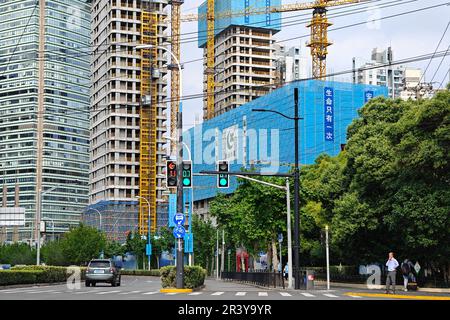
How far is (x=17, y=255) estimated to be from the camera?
118 m

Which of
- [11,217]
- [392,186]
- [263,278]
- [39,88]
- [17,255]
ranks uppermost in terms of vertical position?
[39,88]

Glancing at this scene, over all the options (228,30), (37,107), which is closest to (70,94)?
(37,107)

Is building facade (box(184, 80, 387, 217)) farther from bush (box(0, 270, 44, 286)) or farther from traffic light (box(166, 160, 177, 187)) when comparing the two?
traffic light (box(166, 160, 177, 187))

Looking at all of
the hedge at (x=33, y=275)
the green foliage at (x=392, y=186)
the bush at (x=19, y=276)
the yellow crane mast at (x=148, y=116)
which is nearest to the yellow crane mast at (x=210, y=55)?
the yellow crane mast at (x=148, y=116)

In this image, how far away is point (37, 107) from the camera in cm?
18775

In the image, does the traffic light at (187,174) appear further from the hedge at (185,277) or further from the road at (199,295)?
the road at (199,295)

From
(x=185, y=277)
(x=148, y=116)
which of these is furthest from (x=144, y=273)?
(x=185, y=277)

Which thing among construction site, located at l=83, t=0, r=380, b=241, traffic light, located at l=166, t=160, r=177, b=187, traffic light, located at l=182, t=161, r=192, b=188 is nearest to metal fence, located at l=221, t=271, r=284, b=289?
traffic light, located at l=182, t=161, r=192, b=188

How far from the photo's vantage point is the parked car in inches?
1844

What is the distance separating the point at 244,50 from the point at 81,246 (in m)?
98.2

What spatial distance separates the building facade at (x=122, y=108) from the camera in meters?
156

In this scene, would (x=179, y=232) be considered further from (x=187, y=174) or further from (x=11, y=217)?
(x=11, y=217)

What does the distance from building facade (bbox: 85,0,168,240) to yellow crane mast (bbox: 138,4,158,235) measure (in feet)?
2.73

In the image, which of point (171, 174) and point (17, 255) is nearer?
point (171, 174)
